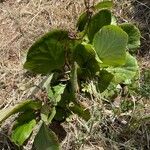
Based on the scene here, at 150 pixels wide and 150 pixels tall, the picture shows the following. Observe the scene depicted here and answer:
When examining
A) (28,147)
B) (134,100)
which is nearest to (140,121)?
(134,100)

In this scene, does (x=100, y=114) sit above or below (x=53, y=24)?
below

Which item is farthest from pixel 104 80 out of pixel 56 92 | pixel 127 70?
pixel 56 92

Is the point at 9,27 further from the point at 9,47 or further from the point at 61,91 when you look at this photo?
the point at 61,91

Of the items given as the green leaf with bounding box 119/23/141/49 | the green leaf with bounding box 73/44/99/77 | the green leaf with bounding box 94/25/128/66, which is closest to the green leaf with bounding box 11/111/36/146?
the green leaf with bounding box 73/44/99/77

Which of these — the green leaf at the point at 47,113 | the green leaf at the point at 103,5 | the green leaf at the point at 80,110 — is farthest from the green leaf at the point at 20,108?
the green leaf at the point at 103,5

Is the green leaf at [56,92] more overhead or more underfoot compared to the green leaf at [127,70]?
more underfoot

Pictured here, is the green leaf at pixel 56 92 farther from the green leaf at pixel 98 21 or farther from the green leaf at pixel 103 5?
the green leaf at pixel 103 5

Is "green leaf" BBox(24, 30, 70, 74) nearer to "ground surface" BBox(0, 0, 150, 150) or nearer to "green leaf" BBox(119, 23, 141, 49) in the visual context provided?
"ground surface" BBox(0, 0, 150, 150)

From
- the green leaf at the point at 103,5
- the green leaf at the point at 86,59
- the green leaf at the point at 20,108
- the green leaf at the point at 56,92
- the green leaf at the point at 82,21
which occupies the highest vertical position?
the green leaf at the point at 103,5
